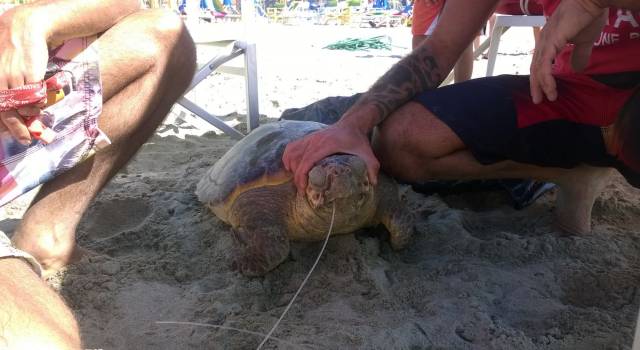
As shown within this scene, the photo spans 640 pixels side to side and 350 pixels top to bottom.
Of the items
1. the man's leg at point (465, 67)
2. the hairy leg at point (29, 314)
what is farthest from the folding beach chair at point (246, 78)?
the hairy leg at point (29, 314)

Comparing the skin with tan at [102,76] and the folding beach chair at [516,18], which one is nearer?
the skin with tan at [102,76]

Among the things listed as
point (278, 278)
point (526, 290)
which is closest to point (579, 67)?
point (526, 290)

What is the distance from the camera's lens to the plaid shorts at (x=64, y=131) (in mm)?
1309

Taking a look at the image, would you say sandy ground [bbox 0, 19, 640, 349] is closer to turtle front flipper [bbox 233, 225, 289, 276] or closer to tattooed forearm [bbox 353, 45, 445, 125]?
turtle front flipper [bbox 233, 225, 289, 276]

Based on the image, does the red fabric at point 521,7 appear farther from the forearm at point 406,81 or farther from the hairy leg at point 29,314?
the hairy leg at point 29,314

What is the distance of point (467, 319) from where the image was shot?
1.28 metres

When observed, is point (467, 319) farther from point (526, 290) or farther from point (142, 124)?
point (142, 124)

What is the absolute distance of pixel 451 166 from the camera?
1788mm

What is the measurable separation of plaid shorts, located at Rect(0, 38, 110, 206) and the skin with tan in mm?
59

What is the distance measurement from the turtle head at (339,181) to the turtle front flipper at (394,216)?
163 mm

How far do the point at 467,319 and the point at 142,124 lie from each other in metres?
1.17

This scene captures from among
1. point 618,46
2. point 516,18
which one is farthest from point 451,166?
point 516,18

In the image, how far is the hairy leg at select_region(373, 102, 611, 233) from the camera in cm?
170

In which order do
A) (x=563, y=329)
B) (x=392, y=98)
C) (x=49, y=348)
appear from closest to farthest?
(x=49, y=348) → (x=563, y=329) → (x=392, y=98)
